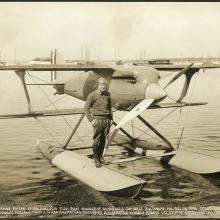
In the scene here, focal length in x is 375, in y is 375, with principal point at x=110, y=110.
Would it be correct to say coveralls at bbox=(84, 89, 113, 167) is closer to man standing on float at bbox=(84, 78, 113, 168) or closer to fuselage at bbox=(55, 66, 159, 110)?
man standing on float at bbox=(84, 78, 113, 168)

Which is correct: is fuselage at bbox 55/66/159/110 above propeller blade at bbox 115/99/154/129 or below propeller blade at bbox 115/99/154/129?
above

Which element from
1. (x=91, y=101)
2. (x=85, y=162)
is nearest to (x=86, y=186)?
(x=85, y=162)

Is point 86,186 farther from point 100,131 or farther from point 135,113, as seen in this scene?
point 135,113

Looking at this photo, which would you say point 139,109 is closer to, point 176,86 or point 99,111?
point 99,111

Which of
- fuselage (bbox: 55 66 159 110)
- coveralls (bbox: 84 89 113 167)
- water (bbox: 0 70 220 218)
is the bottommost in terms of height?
water (bbox: 0 70 220 218)

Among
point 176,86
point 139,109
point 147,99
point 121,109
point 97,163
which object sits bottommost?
point 176,86

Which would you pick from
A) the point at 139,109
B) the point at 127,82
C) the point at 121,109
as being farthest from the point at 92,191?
the point at 127,82

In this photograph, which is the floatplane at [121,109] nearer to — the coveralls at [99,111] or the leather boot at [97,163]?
the leather boot at [97,163]

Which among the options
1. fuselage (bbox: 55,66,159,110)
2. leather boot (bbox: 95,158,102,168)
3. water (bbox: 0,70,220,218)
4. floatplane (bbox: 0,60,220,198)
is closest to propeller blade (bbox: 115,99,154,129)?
floatplane (bbox: 0,60,220,198)

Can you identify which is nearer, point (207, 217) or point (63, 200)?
point (207, 217)

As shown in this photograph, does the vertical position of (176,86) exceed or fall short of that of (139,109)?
it falls short

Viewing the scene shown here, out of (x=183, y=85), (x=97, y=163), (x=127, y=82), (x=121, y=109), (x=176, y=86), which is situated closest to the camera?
(x=97, y=163)
